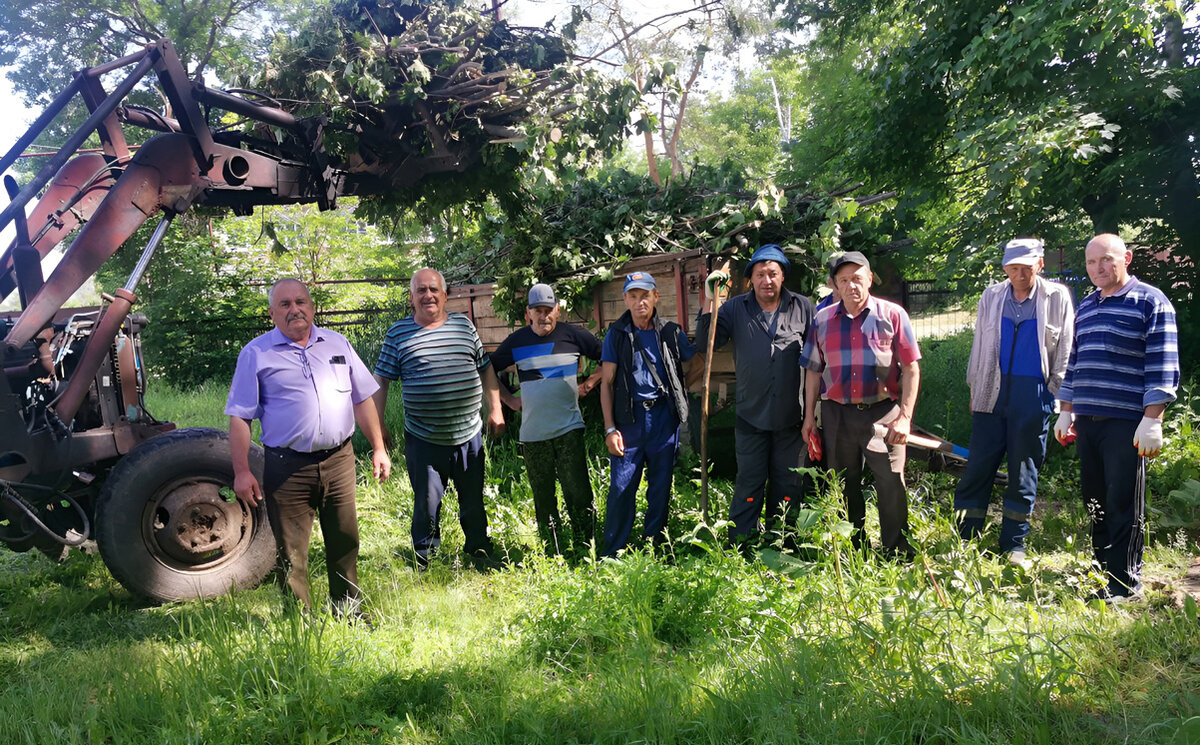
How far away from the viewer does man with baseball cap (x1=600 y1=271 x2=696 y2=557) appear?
4.50m

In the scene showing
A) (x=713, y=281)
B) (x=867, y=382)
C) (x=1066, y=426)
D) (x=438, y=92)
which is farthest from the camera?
(x=438, y=92)

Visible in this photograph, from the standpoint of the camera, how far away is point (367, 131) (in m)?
5.15

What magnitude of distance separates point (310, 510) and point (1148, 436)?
400 cm

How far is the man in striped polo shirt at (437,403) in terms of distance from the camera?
4570 millimetres

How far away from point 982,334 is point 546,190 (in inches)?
108

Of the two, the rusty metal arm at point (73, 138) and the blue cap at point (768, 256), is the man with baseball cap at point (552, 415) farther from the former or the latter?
the rusty metal arm at point (73, 138)

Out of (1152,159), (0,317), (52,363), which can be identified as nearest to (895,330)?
(1152,159)

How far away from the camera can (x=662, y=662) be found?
10.5 feet

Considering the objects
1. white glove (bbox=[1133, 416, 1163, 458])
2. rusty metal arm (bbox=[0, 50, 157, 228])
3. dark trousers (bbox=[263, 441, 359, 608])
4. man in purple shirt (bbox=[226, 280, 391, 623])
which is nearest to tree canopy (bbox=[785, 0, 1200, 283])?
white glove (bbox=[1133, 416, 1163, 458])

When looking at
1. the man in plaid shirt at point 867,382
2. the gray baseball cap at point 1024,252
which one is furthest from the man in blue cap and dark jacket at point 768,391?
the gray baseball cap at point 1024,252

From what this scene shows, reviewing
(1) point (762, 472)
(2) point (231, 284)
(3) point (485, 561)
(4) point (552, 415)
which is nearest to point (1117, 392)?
(1) point (762, 472)

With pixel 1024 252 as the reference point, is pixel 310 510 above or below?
below

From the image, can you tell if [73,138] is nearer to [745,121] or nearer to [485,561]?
[485,561]

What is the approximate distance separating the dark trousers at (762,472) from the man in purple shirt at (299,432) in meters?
2.01
